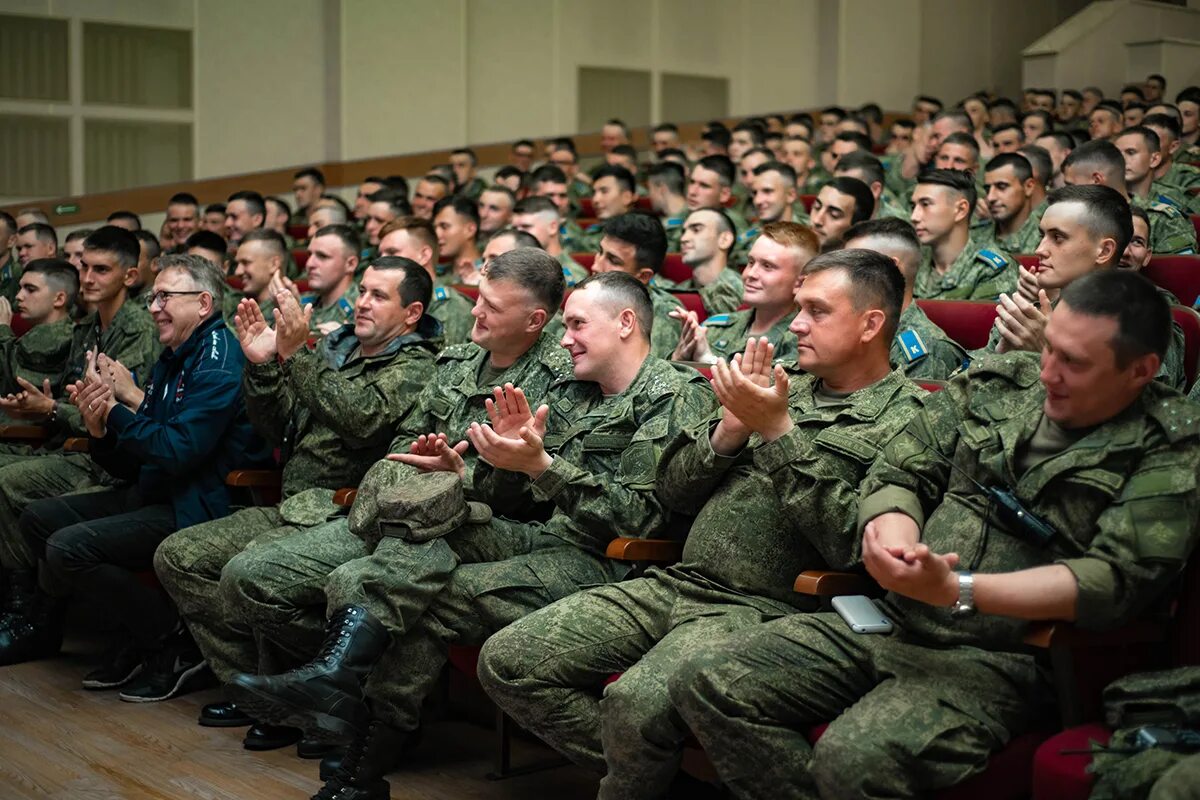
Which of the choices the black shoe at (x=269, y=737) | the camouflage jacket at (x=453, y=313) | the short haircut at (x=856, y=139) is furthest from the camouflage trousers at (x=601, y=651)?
the short haircut at (x=856, y=139)

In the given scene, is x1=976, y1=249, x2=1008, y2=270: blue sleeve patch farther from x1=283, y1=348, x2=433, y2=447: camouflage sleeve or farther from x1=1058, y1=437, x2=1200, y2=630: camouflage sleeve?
x1=1058, y1=437, x2=1200, y2=630: camouflage sleeve

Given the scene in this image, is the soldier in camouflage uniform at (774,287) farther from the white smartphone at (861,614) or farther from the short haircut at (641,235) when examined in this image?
the white smartphone at (861,614)

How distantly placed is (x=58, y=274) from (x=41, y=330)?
219 millimetres

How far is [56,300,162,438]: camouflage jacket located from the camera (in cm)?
379

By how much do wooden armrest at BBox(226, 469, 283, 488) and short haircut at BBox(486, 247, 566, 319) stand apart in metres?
0.77

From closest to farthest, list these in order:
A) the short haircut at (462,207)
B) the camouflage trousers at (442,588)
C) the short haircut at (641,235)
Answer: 1. the camouflage trousers at (442,588)
2. the short haircut at (641,235)
3. the short haircut at (462,207)

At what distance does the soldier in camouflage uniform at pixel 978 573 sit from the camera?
5.77 feet

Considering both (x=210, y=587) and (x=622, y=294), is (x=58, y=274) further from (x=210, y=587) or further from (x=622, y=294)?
(x=622, y=294)

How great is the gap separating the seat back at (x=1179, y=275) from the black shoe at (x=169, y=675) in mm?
2511

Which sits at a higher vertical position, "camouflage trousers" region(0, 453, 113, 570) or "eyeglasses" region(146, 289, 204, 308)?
"eyeglasses" region(146, 289, 204, 308)

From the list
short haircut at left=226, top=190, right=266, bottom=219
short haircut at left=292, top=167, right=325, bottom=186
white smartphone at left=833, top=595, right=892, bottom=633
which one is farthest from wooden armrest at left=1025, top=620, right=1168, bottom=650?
short haircut at left=292, top=167, right=325, bottom=186

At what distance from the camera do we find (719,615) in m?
2.19

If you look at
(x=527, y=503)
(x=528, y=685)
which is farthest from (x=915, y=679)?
(x=527, y=503)

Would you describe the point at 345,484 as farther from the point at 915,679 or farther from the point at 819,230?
the point at 819,230
